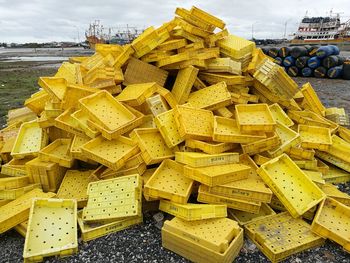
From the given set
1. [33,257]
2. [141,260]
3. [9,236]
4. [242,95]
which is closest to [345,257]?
[141,260]

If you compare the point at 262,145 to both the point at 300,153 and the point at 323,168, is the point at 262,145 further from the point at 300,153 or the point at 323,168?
the point at 323,168

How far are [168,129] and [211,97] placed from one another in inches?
57.2

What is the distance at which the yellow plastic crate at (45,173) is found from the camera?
4648mm

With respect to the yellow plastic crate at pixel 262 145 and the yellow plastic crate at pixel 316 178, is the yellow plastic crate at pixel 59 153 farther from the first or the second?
the yellow plastic crate at pixel 316 178

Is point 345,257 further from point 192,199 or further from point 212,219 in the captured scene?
point 192,199

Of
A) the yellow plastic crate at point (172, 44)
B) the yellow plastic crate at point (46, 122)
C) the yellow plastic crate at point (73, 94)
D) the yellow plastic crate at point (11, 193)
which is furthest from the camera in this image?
the yellow plastic crate at point (172, 44)

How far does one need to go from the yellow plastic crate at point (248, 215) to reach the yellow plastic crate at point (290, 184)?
1.05ft

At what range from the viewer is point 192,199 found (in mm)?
4402

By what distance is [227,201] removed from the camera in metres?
3.98

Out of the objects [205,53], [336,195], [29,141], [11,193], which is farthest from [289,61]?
[11,193]

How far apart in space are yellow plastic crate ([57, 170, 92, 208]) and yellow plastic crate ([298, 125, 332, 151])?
4.06 meters

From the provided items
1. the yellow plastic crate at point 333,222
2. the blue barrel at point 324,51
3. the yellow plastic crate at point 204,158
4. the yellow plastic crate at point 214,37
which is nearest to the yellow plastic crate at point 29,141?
the yellow plastic crate at point 204,158

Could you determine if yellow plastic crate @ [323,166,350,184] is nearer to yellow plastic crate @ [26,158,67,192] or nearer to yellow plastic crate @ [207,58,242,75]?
yellow plastic crate @ [207,58,242,75]

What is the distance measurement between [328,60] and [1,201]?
1739 centimetres
